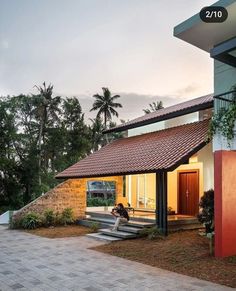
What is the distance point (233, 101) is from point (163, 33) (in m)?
5.77

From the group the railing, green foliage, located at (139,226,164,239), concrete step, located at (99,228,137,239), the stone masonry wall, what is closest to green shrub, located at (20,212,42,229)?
the stone masonry wall

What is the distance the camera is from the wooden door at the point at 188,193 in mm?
15742

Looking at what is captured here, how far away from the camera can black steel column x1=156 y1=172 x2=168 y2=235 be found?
1262 centimetres

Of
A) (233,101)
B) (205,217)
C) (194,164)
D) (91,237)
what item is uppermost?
(233,101)

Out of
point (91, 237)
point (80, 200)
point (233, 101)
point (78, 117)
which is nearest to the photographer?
point (233, 101)

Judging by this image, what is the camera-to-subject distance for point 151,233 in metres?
12.4

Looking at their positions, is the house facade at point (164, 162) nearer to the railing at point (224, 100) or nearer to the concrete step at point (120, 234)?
the concrete step at point (120, 234)

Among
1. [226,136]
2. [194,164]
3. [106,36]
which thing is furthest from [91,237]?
[106,36]

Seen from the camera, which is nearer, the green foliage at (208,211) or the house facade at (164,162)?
the green foliage at (208,211)

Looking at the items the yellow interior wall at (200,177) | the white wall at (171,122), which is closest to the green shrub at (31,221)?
the yellow interior wall at (200,177)

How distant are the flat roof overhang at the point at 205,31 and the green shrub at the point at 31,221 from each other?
34.9 ft

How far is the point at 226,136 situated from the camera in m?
9.52

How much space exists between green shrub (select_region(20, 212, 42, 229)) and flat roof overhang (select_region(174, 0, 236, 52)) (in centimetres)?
1065

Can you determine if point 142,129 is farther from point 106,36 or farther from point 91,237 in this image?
point 91,237
